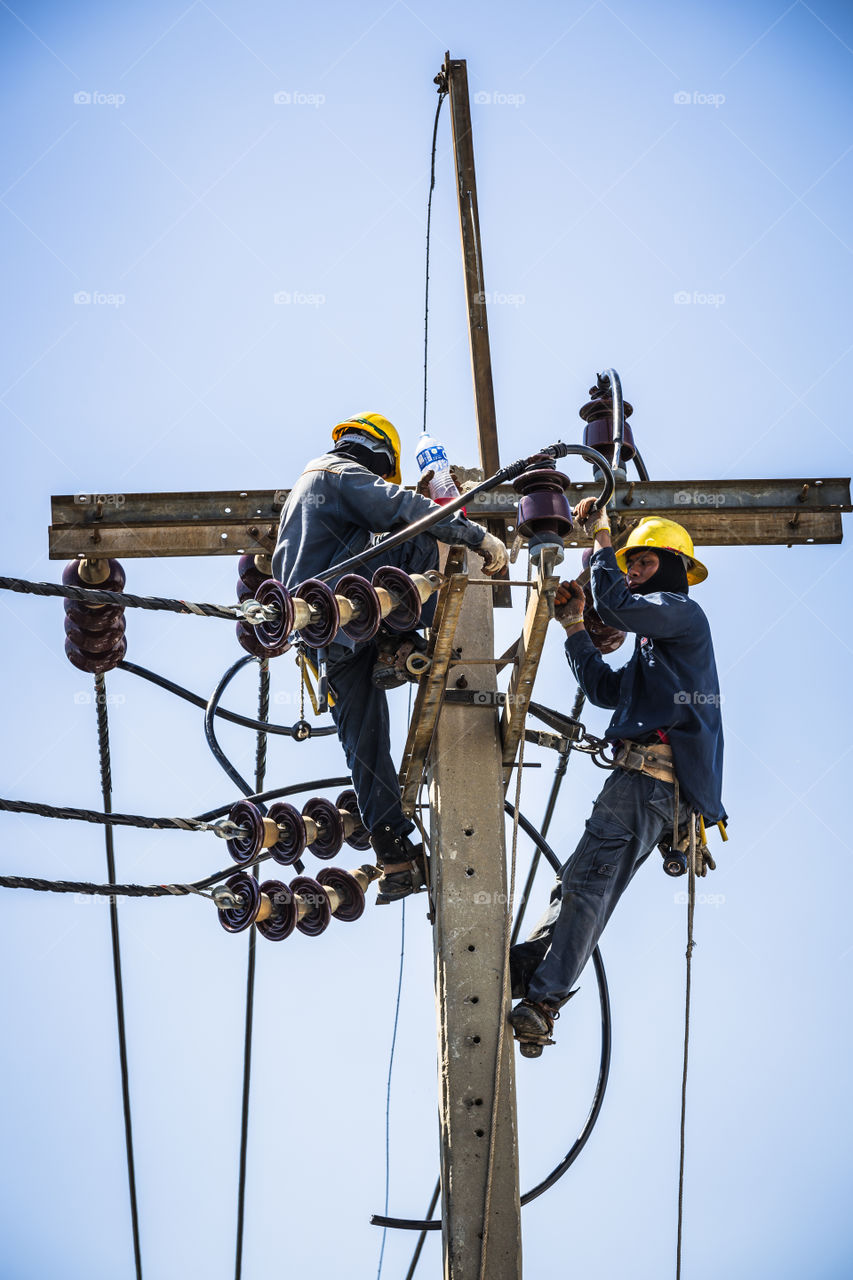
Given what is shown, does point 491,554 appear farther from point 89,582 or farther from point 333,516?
point 89,582

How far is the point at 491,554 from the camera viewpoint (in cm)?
504

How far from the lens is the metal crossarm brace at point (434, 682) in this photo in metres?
4.69

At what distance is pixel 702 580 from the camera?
19.6ft

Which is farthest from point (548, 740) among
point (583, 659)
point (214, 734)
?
point (214, 734)

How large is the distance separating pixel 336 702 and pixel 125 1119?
2.70m

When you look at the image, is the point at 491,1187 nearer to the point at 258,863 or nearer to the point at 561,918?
the point at 561,918

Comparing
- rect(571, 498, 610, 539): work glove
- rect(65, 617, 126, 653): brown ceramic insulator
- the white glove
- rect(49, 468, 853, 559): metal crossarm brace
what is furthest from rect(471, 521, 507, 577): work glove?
rect(65, 617, 126, 653): brown ceramic insulator

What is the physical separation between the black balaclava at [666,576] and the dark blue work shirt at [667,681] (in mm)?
134

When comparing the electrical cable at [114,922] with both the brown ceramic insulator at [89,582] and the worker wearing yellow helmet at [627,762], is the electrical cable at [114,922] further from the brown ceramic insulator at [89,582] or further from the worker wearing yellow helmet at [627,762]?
the worker wearing yellow helmet at [627,762]

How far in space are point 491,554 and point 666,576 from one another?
3.03 feet

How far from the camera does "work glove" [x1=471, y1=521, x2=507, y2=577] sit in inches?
197

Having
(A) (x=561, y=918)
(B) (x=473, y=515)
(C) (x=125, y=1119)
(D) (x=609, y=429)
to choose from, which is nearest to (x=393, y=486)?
(B) (x=473, y=515)

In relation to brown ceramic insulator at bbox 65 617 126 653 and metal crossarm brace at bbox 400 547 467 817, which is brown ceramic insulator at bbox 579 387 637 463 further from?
brown ceramic insulator at bbox 65 617 126 653

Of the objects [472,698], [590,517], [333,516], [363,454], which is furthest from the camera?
[363,454]
